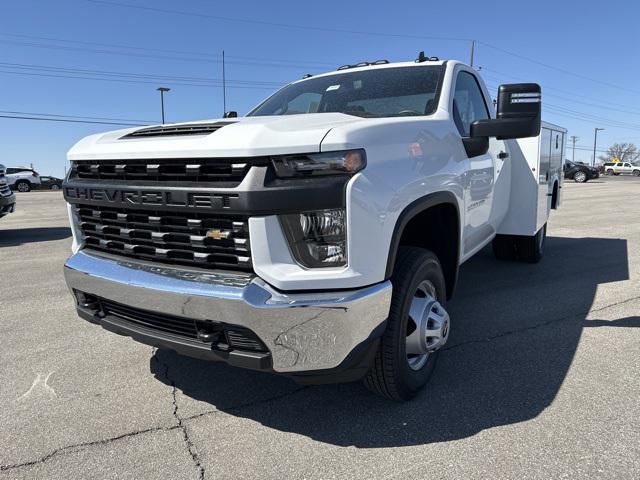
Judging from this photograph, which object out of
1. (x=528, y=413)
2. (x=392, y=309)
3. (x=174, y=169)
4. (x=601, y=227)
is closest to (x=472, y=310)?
(x=528, y=413)

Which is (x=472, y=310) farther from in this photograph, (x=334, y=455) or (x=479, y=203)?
(x=334, y=455)

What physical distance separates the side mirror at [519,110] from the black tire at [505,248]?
3.27m

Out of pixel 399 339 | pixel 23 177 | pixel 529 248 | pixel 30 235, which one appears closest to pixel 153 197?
pixel 399 339

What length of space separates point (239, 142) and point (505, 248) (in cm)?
508

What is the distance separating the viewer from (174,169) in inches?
91.3

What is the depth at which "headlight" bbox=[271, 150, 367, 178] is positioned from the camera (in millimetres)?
2090

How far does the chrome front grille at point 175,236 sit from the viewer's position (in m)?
2.19

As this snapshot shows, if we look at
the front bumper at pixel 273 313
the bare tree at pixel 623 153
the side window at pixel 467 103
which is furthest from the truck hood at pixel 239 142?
the bare tree at pixel 623 153

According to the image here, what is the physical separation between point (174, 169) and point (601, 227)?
10.1 meters

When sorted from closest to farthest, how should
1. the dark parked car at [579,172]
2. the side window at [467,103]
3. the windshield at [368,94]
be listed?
the windshield at [368,94], the side window at [467,103], the dark parked car at [579,172]

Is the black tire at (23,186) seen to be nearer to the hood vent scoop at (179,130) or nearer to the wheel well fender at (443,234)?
the hood vent scoop at (179,130)

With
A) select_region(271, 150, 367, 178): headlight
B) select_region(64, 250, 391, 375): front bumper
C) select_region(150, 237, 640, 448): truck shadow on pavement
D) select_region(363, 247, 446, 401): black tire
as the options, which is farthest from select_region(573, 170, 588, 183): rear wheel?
select_region(271, 150, 367, 178): headlight

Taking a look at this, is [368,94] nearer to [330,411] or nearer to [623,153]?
[330,411]

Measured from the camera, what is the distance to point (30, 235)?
9.92m
